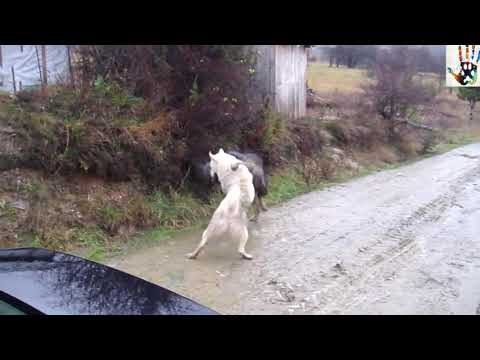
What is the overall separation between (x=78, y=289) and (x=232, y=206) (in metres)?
3.80

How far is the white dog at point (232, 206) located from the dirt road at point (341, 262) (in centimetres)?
33

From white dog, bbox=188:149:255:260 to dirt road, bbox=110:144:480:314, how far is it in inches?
13.0

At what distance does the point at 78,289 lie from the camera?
9.28 ft

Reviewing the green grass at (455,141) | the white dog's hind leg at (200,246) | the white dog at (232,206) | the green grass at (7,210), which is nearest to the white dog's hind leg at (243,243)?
the white dog at (232,206)

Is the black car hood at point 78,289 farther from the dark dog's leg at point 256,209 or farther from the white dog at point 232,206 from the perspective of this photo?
the dark dog's leg at point 256,209

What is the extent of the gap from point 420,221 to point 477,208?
185 cm

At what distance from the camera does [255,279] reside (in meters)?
6.06

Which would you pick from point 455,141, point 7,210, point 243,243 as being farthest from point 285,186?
point 455,141

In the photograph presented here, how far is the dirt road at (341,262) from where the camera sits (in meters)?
5.46

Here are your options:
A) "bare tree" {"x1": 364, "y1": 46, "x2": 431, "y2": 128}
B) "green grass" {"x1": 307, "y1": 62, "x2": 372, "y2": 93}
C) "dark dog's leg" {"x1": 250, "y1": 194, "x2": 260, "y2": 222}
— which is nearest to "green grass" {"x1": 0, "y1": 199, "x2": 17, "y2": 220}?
"dark dog's leg" {"x1": 250, "y1": 194, "x2": 260, "y2": 222}

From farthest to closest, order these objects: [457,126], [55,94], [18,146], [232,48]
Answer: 1. [457,126]
2. [232,48]
3. [55,94]
4. [18,146]

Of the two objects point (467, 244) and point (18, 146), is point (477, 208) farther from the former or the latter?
point (18, 146)

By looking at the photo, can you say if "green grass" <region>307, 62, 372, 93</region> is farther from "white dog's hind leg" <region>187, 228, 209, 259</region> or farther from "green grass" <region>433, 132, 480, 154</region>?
"white dog's hind leg" <region>187, 228, 209, 259</region>
